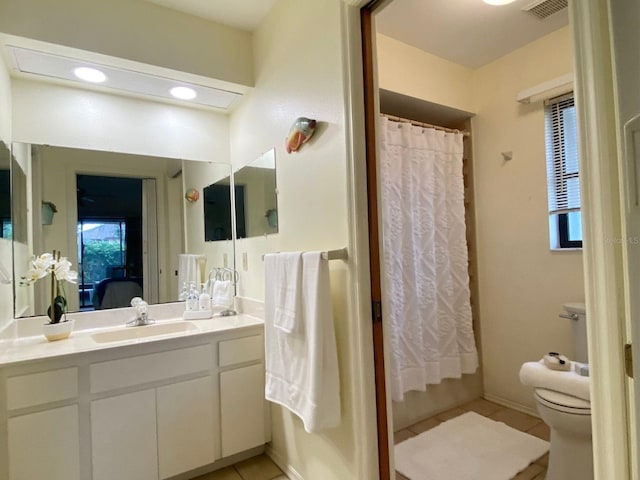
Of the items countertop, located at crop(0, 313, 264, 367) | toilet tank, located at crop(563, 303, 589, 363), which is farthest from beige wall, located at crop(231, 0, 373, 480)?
toilet tank, located at crop(563, 303, 589, 363)

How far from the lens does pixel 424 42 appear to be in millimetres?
2281

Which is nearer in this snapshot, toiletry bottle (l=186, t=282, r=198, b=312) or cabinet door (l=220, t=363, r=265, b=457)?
cabinet door (l=220, t=363, r=265, b=457)

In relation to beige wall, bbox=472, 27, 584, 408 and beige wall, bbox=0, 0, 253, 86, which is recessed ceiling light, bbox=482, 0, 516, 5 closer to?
beige wall, bbox=472, 27, 584, 408

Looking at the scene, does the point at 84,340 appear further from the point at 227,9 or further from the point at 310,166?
the point at 227,9

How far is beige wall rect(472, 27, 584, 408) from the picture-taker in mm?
2281

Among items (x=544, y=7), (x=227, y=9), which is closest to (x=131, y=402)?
(x=227, y=9)

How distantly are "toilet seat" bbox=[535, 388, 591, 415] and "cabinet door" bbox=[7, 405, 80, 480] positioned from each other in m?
2.18

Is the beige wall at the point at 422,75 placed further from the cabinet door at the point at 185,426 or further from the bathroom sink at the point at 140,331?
the cabinet door at the point at 185,426

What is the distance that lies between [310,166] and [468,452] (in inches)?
74.4

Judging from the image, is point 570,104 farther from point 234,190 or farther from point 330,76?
point 234,190

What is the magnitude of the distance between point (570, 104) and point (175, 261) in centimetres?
285

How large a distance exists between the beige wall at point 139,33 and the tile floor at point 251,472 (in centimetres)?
231

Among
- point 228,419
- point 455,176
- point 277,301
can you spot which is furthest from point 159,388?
point 455,176

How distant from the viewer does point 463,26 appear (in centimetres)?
212
